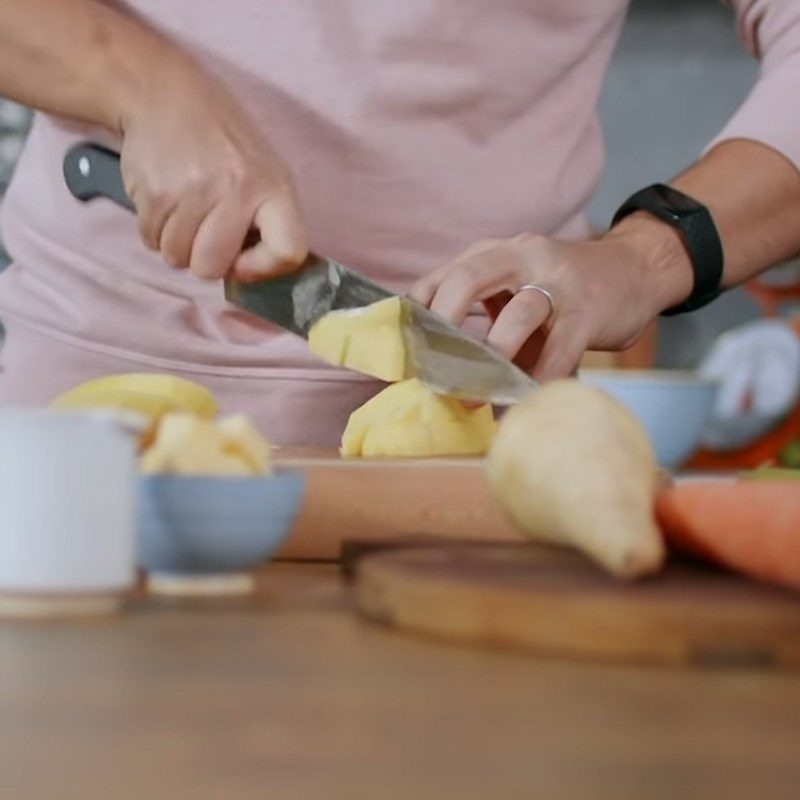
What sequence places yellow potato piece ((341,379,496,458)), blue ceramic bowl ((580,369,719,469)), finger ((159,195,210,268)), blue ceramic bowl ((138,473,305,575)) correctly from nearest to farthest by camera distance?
blue ceramic bowl ((138,473,305,575)) → yellow potato piece ((341,379,496,458)) → finger ((159,195,210,268)) → blue ceramic bowl ((580,369,719,469))

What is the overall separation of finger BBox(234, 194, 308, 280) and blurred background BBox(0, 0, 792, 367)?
2.07m

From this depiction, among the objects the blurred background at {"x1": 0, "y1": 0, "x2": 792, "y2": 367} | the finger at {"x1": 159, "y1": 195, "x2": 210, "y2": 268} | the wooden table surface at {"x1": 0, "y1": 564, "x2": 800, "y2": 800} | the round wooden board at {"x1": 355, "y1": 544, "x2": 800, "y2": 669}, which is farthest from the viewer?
the blurred background at {"x1": 0, "y1": 0, "x2": 792, "y2": 367}

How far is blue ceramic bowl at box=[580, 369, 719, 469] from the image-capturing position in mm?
1577

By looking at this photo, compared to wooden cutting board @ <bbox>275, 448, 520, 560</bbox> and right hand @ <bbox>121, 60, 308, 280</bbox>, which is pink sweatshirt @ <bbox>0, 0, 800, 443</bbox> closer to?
right hand @ <bbox>121, 60, 308, 280</bbox>

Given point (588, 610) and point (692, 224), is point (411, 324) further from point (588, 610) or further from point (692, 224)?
point (588, 610)

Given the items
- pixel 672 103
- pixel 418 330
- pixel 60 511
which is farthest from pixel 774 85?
pixel 672 103

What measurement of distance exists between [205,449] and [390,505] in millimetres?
201

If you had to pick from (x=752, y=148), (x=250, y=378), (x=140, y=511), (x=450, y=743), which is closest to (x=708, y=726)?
(x=450, y=743)

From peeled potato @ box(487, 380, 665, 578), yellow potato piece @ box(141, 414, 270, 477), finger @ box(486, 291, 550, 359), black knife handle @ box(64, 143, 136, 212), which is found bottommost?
finger @ box(486, 291, 550, 359)

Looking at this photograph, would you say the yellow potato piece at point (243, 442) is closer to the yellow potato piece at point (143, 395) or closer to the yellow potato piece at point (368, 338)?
the yellow potato piece at point (143, 395)

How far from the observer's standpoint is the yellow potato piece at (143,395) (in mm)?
844

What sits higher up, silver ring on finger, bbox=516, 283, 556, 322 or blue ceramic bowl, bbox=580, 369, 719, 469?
silver ring on finger, bbox=516, 283, 556, 322

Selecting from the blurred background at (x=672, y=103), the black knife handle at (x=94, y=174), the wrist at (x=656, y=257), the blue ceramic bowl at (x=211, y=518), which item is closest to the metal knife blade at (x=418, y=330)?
the black knife handle at (x=94, y=174)

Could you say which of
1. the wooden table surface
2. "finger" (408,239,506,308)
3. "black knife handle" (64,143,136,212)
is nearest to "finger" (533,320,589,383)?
"finger" (408,239,506,308)
